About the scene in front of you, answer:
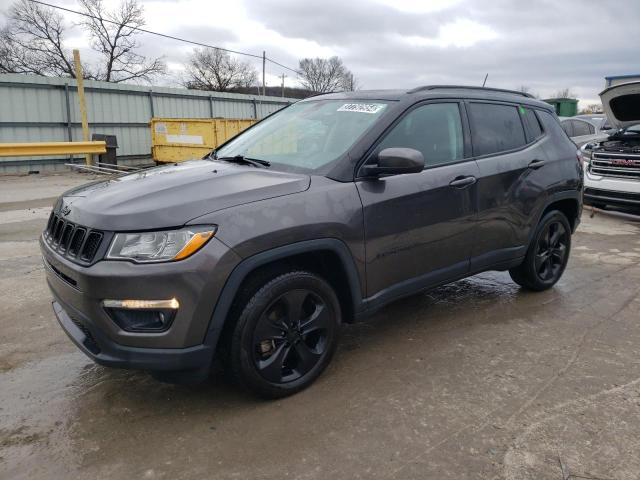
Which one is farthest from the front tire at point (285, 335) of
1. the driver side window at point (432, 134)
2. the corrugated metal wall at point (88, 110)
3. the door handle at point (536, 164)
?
the corrugated metal wall at point (88, 110)

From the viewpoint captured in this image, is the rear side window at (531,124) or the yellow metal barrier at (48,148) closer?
the rear side window at (531,124)

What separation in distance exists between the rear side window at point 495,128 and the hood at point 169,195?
1659mm

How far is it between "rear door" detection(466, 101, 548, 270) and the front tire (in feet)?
4.81

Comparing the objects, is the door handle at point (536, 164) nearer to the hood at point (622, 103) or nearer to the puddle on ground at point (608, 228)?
the puddle on ground at point (608, 228)

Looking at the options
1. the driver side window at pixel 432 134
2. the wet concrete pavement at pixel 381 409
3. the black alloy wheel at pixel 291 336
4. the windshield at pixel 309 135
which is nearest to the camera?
the wet concrete pavement at pixel 381 409

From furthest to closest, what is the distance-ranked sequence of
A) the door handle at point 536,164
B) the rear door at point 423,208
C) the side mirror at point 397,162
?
the door handle at point 536,164
the rear door at point 423,208
the side mirror at point 397,162

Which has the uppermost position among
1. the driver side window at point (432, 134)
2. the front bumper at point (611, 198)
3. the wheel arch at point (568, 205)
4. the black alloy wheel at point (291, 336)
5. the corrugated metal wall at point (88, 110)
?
the corrugated metal wall at point (88, 110)

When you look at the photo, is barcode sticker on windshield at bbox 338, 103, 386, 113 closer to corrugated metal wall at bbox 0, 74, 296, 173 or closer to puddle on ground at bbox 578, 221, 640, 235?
puddle on ground at bbox 578, 221, 640, 235

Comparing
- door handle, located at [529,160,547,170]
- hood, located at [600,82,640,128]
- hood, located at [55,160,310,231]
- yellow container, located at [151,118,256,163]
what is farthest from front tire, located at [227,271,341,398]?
yellow container, located at [151,118,256,163]

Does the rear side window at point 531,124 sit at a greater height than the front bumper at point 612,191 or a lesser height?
greater

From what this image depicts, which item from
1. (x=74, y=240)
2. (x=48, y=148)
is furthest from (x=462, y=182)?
(x=48, y=148)

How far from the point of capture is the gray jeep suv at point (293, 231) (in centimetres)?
247

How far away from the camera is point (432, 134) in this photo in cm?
363

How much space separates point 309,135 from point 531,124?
2.17 metres
